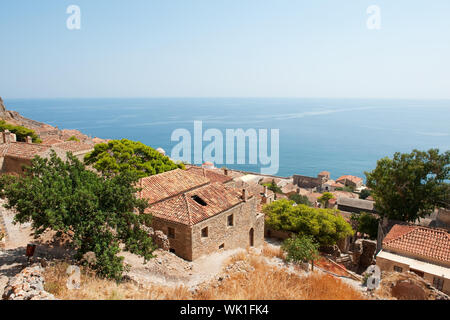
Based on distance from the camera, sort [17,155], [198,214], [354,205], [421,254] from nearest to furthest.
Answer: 1. [198,214]
2. [421,254]
3. [17,155]
4. [354,205]

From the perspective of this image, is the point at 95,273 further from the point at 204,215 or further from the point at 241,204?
the point at 241,204

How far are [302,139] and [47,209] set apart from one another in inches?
6338

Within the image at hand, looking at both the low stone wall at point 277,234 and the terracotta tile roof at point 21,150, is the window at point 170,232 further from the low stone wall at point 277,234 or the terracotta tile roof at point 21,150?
the terracotta tile roof at point 21,150

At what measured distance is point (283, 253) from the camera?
59.0 feet

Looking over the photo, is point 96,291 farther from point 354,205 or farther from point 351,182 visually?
point 351,182

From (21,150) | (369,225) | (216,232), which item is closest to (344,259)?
(369,225)

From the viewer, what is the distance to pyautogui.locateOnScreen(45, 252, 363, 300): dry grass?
795 cm

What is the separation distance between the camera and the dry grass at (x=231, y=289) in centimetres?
795

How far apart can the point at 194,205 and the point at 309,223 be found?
11111 mm

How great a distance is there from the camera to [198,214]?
53.5 ft

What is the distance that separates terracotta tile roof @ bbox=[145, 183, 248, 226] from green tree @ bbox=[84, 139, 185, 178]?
812cm

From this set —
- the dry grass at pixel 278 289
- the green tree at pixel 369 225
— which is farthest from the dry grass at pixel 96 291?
the green tree at pixel 369 225

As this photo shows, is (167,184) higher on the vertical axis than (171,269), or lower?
higher
